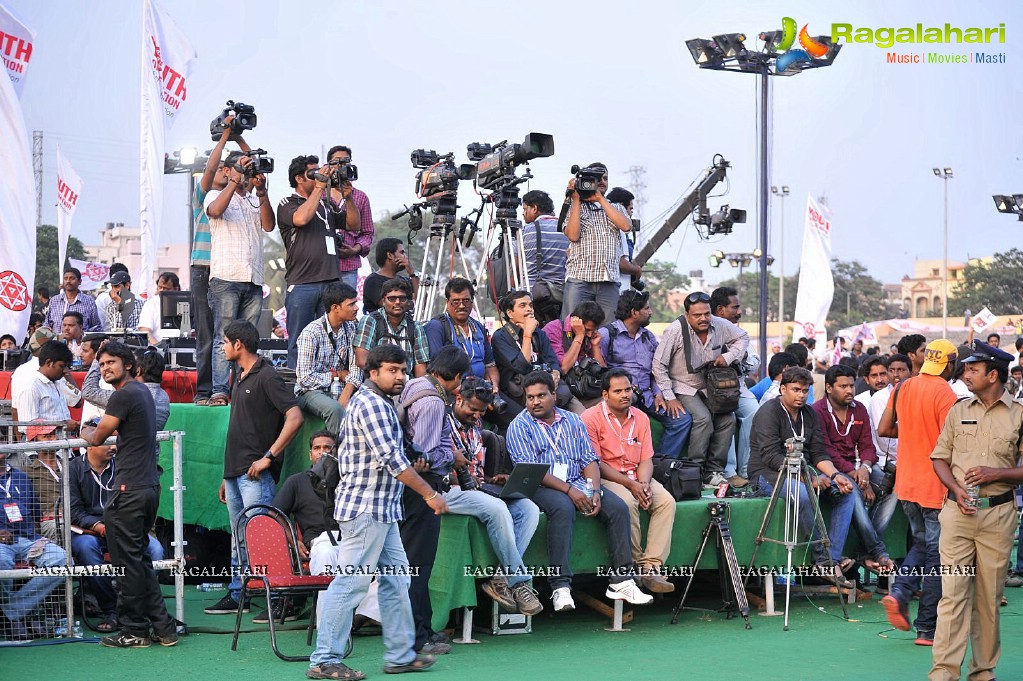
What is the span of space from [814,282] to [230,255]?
18260mm

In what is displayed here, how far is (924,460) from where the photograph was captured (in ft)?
27.3

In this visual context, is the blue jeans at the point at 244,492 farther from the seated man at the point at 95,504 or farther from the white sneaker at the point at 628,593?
the white sneaker at the point at 628,593

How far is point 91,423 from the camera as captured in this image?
30.1 ft

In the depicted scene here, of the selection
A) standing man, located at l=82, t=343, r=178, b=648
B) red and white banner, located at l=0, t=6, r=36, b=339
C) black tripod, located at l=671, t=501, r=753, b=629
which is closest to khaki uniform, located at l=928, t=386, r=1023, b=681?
black tripod, located at l=671, t=501, r=753, b=629

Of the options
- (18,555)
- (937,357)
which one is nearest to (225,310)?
(18,555)

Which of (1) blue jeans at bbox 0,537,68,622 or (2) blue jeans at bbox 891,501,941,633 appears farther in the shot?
(1) blue jeans at bbox 0,537,68,622

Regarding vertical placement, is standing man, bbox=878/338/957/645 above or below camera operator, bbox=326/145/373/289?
below

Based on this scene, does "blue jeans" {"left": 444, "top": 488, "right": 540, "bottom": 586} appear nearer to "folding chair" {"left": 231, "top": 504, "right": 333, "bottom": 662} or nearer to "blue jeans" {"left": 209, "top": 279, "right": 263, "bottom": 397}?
"folding chair" {"left": 231, "top": 504, "right": 333, "bottom": 662}

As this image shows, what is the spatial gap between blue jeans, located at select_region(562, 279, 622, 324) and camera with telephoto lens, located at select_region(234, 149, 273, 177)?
283 centimetres

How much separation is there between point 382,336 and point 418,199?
209cm

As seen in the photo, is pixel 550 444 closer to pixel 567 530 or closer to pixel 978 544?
pixel 567 530

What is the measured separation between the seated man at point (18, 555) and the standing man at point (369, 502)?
7.35 feet

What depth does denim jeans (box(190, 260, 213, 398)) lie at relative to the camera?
1036 cm

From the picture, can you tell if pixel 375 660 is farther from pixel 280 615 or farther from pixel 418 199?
pixel 418 199
